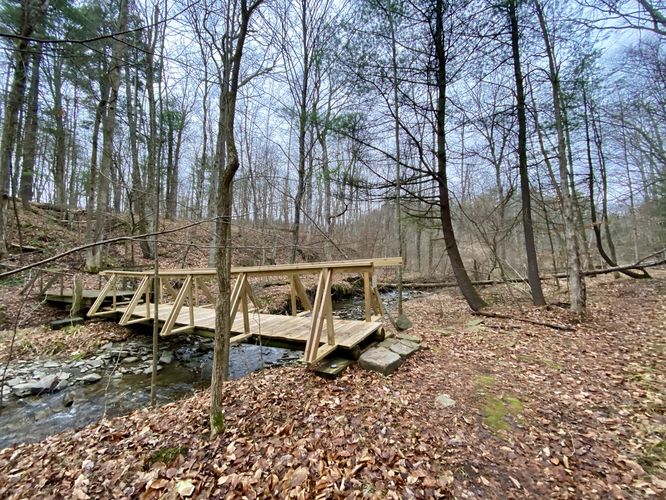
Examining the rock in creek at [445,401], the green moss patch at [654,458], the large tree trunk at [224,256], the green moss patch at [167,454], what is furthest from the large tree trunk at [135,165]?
the green moss patch at [654,458]

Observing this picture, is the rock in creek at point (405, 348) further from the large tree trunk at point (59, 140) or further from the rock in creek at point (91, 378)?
the large tree trunk at point (59, 140)

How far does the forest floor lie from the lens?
7.22ft

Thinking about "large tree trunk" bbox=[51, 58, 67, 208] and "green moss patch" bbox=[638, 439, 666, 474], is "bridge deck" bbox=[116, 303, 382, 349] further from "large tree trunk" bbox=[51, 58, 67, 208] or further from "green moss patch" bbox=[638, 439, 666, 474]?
"large tree trunk" bbox=[51, 58, 67, 208]

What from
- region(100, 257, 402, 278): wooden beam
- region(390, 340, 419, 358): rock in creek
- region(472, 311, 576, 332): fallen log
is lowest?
region(390, 340, 419, 358): rock in creek

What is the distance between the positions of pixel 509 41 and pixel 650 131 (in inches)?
380

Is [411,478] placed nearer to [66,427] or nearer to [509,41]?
[66,427]

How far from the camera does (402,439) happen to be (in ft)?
8.71

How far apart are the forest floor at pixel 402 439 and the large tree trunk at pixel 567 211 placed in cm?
163

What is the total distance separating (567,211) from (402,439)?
6.25 m

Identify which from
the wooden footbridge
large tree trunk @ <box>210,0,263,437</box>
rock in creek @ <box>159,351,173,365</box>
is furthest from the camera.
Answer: rock in creek @ <box>159,351,173,365</box>

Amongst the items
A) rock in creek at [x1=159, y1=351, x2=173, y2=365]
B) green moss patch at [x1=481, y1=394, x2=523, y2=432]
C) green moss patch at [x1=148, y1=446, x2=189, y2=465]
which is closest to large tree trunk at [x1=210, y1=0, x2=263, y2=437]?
green moss patch at [x1=148, y1=446, x2=189, y2=465]

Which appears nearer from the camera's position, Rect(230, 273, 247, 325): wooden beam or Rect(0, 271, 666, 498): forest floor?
Rect(0, 271, 666, 498): forest floor

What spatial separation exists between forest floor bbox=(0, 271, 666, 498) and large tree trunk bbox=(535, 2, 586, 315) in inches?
64.1

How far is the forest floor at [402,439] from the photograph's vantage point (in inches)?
86.7
